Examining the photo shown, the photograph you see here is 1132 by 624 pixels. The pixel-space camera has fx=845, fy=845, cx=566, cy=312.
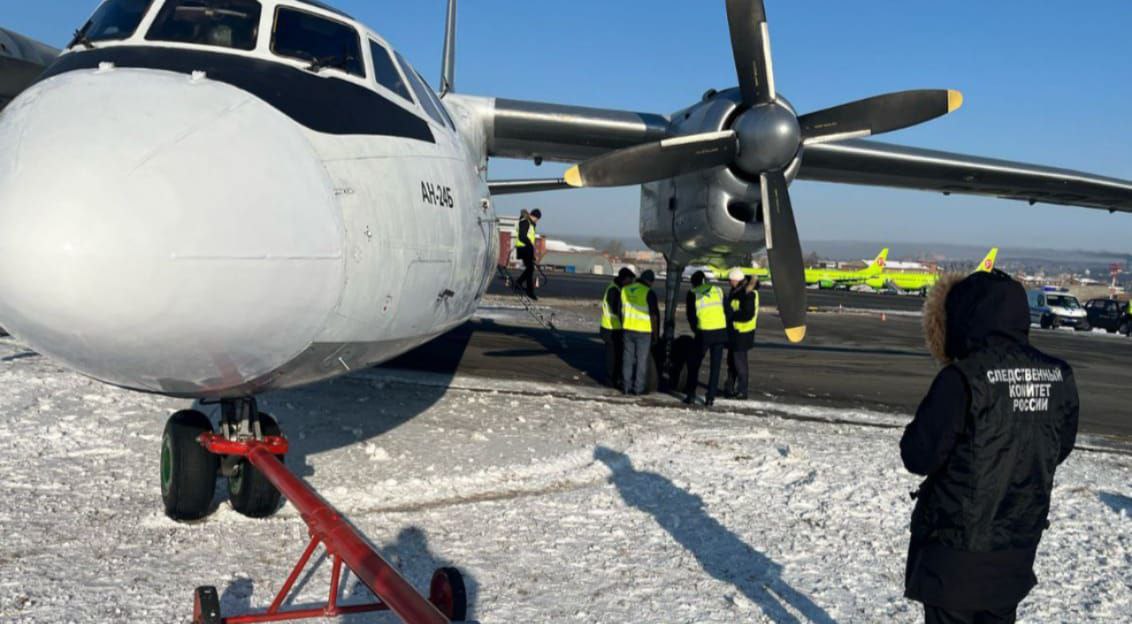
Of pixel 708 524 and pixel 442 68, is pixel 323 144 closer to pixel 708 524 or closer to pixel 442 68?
pixel 708 524

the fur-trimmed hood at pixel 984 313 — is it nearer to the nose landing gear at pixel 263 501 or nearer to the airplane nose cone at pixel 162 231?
the nose landing gear at pixel 263 501

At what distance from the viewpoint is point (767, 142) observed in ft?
30.8


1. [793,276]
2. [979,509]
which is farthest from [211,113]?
[793,276]

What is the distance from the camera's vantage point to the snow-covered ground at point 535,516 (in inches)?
177

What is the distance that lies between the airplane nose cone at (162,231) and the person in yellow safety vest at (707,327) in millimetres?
7062

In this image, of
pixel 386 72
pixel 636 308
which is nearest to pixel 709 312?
pixel 636 308

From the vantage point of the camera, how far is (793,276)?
952 cm

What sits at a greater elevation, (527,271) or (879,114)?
(879,114)

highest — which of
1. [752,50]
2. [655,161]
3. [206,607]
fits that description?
[752,50]

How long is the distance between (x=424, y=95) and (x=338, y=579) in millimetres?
3520

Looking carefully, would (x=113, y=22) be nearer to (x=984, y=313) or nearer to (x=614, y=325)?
(x=984, y=313)

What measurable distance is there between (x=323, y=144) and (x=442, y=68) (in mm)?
11499

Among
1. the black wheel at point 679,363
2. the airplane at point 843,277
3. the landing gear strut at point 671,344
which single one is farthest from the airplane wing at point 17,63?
the airplane at point 843,277

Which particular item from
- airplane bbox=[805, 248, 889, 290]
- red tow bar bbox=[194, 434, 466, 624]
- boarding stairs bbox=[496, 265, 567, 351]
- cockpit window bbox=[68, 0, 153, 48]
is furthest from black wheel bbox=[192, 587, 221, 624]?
airplane bbox=[805, 248, 889, 290]
